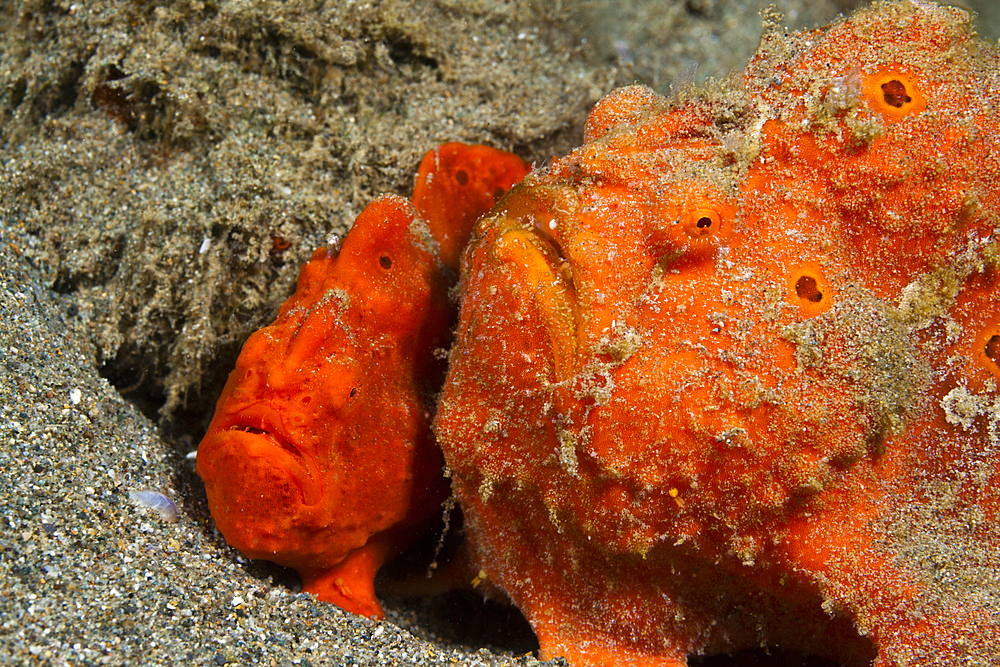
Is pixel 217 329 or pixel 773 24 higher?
pixel 773 24

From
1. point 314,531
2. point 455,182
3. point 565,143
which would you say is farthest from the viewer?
point 565,143

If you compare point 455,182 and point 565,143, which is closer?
point 455,182

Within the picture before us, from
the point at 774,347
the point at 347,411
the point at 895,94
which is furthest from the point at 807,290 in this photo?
the point at 347,411

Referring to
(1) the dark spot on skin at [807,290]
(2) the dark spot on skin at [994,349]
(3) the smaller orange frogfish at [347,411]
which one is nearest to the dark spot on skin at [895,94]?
(1) the dark spot on skin at [807,290]

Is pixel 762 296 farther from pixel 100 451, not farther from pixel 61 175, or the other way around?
pixel 61 175

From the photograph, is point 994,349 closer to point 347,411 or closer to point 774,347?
point 774,347

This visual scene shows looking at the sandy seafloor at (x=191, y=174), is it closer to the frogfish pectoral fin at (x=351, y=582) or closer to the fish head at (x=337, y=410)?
the frogfish pectoral fin at (x=351, y=582)

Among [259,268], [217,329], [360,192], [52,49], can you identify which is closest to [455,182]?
[360,192]
